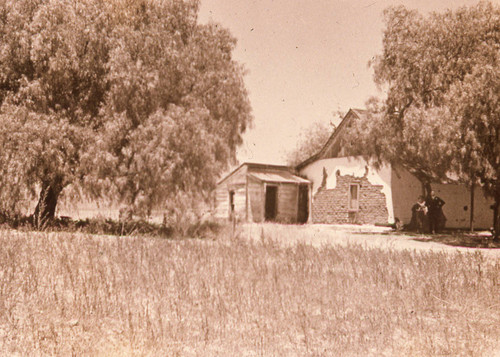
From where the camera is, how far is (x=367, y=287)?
7.23 m

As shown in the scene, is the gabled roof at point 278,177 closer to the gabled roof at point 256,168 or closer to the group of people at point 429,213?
the gabled roof at point 256,168

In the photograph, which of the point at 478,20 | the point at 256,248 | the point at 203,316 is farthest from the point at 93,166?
the point at 478,20

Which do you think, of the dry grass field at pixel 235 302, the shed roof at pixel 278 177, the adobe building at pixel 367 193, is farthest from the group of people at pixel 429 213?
the dry grass field at pixel 235 302

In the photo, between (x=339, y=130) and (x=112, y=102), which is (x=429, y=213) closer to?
(x=339, y=130)

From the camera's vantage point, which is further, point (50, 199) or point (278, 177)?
point (278, 177)

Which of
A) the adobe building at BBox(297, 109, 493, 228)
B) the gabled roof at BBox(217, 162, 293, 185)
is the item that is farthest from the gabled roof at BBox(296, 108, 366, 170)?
the gabled roof at BBox(217, 162, 293, 185)

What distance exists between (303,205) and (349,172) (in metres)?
4.46

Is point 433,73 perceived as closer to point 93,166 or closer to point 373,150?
point 373,150

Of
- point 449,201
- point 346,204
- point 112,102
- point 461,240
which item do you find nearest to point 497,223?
point 461,240

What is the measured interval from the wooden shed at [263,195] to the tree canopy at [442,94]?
8.48 meters

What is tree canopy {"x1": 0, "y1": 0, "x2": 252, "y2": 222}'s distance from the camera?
56.6 feet

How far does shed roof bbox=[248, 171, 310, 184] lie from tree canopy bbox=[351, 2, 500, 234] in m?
7.96

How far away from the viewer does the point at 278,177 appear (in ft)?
109

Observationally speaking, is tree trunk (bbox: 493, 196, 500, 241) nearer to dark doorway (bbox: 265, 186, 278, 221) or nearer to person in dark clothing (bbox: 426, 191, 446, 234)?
person in dark clothing (bbox: 426, 191, 446, 234)
